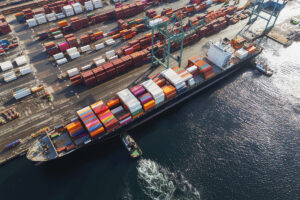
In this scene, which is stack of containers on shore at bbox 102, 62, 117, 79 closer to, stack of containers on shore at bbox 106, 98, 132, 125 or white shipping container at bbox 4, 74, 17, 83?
stack of containers on shore at bbox 106, 98, 132, 125

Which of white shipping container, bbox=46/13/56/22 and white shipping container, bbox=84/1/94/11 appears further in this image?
white shipping container, bbox=84/1/94/11

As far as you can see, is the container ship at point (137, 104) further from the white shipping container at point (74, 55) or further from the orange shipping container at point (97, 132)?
the white shipping container at point (74, 55)

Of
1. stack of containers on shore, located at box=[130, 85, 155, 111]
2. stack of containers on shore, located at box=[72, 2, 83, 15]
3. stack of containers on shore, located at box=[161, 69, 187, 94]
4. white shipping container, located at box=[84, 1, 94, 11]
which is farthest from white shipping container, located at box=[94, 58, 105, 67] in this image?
white shipping container, located at box=[84, 1, 94, 11]

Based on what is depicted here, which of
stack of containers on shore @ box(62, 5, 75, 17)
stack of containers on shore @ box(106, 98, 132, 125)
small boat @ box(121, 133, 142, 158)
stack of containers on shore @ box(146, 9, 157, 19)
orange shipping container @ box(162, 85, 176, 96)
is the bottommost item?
small boat @ box(121, 133, 142, 158)

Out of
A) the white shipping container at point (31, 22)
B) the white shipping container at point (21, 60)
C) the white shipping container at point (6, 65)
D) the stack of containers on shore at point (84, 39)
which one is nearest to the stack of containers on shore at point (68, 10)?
the white shipping container at point (31, 22)

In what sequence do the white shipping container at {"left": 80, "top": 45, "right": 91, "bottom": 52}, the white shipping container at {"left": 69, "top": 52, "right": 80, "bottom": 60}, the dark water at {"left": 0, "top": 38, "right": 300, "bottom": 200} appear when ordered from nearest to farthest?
the dark water at {"left": 0, "top": 38, "right": 300, "bottom": 200} < the white shipping container at {"left": 69, "top": 52, "right": 80, "bottom": 60} < the white shipping container at {"left": 80, "top": 45, "right": 91, "bottom": 52}

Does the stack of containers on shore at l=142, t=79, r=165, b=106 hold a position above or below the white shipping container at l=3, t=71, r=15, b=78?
below
